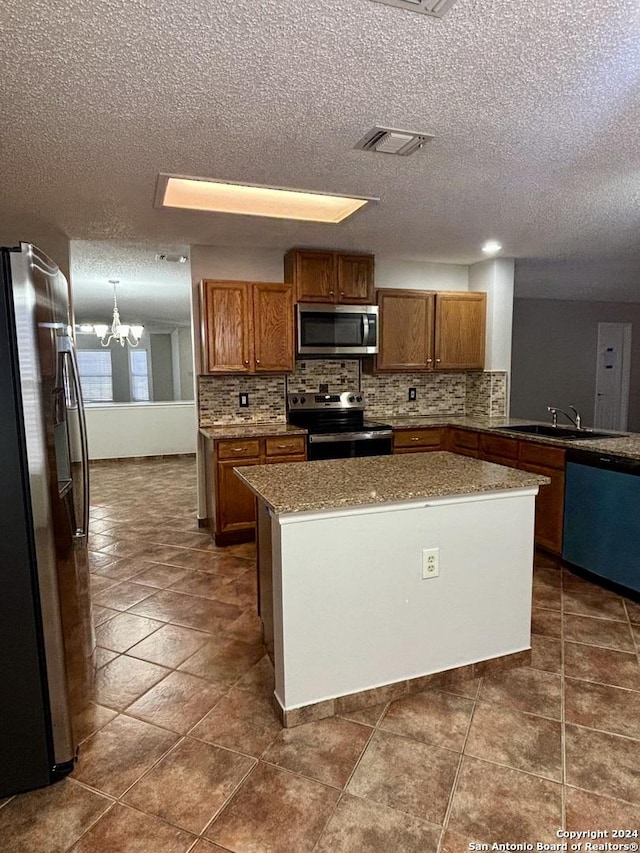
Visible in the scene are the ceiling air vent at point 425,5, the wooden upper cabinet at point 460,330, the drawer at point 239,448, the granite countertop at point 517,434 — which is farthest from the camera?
the wooden upper cabinet at point 460,330

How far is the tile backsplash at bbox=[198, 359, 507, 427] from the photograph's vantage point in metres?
4.50

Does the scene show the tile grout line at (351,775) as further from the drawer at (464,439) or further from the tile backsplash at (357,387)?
the tile backsplash at (357,387)

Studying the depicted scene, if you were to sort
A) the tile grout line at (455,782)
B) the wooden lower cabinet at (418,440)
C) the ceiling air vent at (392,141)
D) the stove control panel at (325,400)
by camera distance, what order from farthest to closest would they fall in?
1. the stove control panel at (325,400)
2. the wooden lower cabinet at (418,440)
3. the ceiling air vent at (392,141)
4. the tile grout line at (455,782)

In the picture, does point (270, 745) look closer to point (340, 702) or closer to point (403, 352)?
point (340, 702)

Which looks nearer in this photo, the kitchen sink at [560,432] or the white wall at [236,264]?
the kitchen sink at [560,432]

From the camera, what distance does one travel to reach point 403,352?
4770 mm

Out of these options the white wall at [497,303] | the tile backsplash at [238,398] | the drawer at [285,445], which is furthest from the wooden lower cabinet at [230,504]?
the white wall at [497,303]

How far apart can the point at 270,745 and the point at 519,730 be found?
940 millimetres

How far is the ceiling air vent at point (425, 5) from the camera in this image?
4.44 ft

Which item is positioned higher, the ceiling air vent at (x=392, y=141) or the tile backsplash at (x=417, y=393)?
the ceiling air vent at (x=392, y=141)

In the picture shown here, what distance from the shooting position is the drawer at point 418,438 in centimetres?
458

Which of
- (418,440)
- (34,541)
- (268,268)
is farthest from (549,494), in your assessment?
(34,541)

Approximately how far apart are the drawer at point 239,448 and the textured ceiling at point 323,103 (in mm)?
1608

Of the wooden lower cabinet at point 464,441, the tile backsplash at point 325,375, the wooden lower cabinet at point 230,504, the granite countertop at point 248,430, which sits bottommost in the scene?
the wooden lower cabinet at point 230,504
